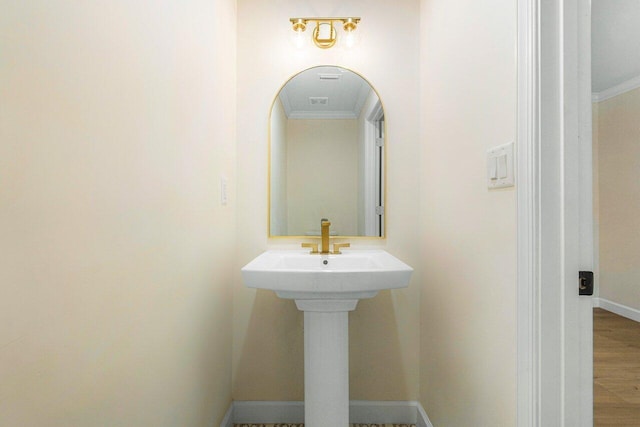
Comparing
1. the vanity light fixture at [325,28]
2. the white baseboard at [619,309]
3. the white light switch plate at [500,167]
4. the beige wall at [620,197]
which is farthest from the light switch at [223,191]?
the white baseboard at [619,309]

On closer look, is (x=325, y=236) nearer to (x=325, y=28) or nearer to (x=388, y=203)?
(x=388, y=203)

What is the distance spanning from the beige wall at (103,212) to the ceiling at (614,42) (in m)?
2.25

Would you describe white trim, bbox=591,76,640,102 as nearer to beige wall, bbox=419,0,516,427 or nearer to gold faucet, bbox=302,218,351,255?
beige wall, bbox=419,0,516,427

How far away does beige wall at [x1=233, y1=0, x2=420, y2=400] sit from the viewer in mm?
1749

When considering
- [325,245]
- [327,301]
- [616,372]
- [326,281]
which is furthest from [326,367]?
[616,372]

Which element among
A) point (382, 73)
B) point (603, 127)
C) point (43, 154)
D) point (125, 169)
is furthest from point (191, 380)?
point (603, 127)

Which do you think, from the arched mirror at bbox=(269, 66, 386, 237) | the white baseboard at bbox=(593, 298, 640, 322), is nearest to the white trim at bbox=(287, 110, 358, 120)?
the arched mirror at bbox=(269, 66, 386, 237)

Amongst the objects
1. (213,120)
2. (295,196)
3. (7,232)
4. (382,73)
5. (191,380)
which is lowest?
(191,380)

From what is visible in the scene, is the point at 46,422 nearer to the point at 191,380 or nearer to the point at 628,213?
the point at 191,380

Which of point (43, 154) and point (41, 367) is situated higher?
point (43, 154)

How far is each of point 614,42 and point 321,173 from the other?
2.33 metres

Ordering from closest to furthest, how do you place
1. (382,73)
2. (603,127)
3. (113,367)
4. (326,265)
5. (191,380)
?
1. (113,367)
2. (191,380)
3. (326,265)
4. (382,73)
5. (603,127)

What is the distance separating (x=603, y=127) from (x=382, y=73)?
3.00 m

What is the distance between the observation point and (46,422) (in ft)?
1.84
